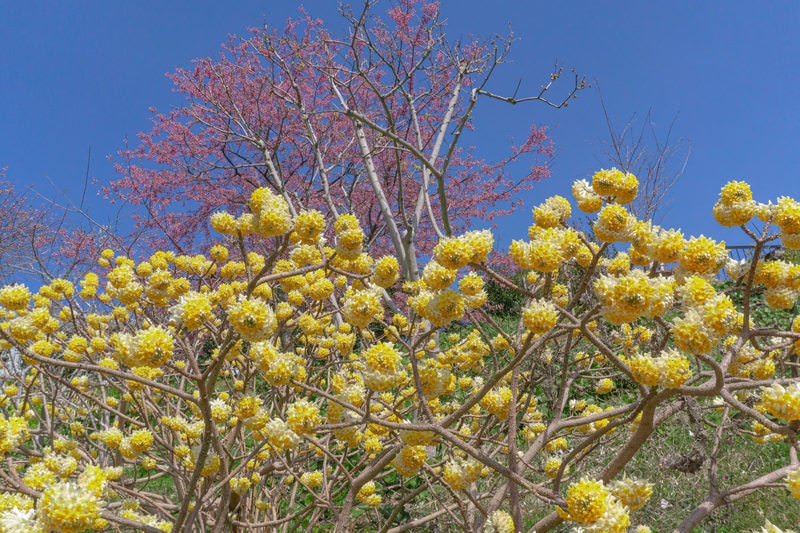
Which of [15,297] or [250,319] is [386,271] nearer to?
[250,319]

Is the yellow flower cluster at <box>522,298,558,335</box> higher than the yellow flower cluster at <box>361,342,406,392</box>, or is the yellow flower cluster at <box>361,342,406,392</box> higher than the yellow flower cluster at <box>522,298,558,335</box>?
the yellow flower cluster at <box>522,298,558,335</box>

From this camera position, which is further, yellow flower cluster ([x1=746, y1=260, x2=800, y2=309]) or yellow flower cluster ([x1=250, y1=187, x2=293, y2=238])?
yellow flower cluster ([x1=250, y1=187, x2=293, y2=238])

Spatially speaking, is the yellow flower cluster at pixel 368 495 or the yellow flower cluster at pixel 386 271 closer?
the yellow flower cluster at pixel 386 271

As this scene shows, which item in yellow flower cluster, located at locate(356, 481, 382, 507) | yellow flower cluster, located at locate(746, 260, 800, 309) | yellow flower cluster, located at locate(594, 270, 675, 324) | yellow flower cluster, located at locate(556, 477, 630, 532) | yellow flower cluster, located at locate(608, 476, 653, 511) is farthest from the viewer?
yellow flower cluster, located at locate(356, 481, 382, 507)

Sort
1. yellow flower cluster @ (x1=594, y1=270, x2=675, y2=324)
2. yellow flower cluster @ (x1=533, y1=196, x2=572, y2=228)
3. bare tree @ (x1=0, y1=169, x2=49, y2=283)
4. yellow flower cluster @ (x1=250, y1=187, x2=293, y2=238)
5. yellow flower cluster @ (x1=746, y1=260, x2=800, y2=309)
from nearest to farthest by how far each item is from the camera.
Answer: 1. yellow flower cluster @ (x1=594, y1=270, x2=675, y2=324)
2. yellow flower cluster @ (x1=746, y1=260, x2=800, y2=309)
3. yellow flower cluster @ (x1=250, y1=187, x2=293, y2=238)
4. yellow flower cluster @ (x1=533, y1=196, x2=572, y2=228)
5. bare tree @ (x1=0, y1=169, x2=49, y2=283)

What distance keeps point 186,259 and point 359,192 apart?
787cm

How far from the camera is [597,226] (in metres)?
1.59

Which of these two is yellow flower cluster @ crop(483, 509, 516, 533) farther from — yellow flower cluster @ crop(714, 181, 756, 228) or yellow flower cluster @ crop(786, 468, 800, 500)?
yellow flower cluster @ crop(714, 181, 756, 228)

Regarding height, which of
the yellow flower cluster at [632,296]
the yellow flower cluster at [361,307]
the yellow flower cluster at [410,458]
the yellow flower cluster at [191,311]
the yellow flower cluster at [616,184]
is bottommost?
the yellow flower cluster at [410,458]

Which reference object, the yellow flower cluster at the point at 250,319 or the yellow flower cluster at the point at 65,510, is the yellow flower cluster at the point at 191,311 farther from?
the yellow flower cluster at the point at 65,510

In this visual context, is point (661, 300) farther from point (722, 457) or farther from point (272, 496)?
point (722, 457)

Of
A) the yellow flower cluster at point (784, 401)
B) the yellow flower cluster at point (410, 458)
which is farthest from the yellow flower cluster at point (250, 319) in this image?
the yellow flower cluster at point (784, 401)

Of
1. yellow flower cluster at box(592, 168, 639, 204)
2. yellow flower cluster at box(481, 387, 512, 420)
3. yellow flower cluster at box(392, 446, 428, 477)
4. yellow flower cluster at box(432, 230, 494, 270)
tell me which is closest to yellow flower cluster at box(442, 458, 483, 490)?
yellow flower cluster at box(392, 446, 428, 477)

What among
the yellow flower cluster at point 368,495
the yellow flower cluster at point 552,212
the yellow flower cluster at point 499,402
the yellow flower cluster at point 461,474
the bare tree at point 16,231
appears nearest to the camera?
the yellow flower cluster at point 461,474
